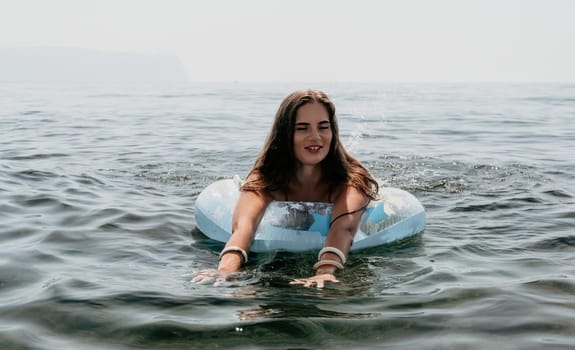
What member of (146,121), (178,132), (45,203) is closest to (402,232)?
(45,203)

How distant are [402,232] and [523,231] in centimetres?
110

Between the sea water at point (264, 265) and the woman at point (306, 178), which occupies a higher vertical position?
the woman at point (306, 178)

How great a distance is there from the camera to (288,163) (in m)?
5.15

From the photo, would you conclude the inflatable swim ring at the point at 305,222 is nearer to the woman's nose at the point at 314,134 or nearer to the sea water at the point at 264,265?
the sea water at the point at 264,265

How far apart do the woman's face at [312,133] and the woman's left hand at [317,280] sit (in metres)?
1.02

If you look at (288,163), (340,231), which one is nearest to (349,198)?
(340,231)

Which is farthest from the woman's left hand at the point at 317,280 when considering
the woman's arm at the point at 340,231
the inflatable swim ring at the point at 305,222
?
the inflatable swim ring at the point at 305,222

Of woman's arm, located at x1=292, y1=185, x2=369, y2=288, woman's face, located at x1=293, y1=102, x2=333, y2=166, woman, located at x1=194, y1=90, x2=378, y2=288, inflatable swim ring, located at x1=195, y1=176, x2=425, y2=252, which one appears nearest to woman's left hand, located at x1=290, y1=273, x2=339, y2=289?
woman's arm, located at x1=292, y1=185, x2=369, y2=288

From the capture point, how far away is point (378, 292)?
4.04 metres

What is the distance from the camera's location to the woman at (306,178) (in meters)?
4.72

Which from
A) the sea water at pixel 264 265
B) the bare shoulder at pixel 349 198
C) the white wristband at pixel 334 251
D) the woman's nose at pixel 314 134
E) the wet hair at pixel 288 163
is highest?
the woman's nose at pixel 314 134

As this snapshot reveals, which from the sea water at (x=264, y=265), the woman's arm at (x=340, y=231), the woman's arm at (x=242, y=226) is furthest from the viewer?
the woman's arm at (x=242, y=226)

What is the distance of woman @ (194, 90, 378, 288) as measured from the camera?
4719 mm

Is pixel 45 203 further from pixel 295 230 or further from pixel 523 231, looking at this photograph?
pixel 523 231
